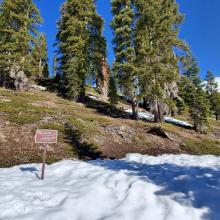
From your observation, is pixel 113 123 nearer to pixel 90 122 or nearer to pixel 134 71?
pixel 90 122

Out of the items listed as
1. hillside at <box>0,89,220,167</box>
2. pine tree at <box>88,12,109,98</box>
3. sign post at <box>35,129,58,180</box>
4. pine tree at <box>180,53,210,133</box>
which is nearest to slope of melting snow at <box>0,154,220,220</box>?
sign post at <box>35,129,58,180</box>

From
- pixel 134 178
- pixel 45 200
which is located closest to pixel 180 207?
pixel 134 178

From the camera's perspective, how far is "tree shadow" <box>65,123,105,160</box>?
607 inches

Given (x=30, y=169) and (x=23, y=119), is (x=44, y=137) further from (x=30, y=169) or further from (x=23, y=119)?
Result: (x=23, y=119)

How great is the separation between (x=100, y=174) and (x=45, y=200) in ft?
10.1

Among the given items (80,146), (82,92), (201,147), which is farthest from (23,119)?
(82,92)

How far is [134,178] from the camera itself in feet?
31.2

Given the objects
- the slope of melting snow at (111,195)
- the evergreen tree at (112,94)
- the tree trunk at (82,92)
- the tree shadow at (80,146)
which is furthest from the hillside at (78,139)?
the tree trunk at (82,92)

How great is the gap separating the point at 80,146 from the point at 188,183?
8.85 metres

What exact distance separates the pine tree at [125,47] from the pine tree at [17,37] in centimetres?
1078

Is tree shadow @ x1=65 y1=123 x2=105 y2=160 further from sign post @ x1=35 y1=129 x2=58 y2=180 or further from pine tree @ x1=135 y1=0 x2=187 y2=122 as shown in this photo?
pine tree @ x1=135 y1=0 x2=187 y2=122

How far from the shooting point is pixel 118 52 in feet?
96.1

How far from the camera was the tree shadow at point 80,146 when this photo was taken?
15.4 meters

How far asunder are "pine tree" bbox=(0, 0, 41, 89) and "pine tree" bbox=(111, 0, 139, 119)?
425 inches
